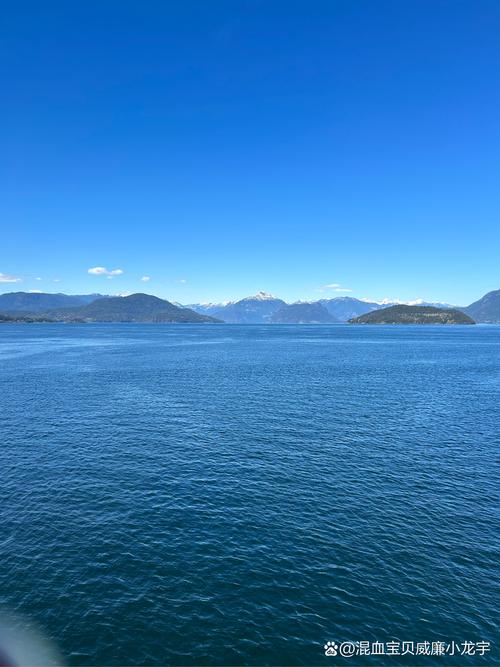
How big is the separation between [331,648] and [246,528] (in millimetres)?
14927

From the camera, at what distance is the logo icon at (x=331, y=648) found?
26184 mm

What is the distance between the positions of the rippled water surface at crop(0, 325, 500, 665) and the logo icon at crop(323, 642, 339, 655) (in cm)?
45

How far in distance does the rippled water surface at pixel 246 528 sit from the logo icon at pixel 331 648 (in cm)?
45

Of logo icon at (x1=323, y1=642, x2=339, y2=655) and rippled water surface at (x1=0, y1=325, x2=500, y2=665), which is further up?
rippled water surface at (x1=0, y1=325, x2=500, y2=665)

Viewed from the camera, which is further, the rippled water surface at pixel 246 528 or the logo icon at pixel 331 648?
the rippled water surface at pixel 246 528

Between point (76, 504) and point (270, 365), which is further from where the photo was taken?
point (270, 365)

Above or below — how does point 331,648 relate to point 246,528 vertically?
below

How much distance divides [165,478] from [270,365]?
358 feet

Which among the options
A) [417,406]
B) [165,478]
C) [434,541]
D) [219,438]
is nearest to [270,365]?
[417,406]

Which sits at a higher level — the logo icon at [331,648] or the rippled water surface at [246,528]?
the rippled water surface at [246,528]

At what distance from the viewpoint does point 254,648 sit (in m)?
26.2

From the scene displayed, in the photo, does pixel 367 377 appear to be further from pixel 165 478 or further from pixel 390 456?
pixel 165 478

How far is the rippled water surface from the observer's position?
A: 2784 centimetres

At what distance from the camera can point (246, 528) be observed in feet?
131
